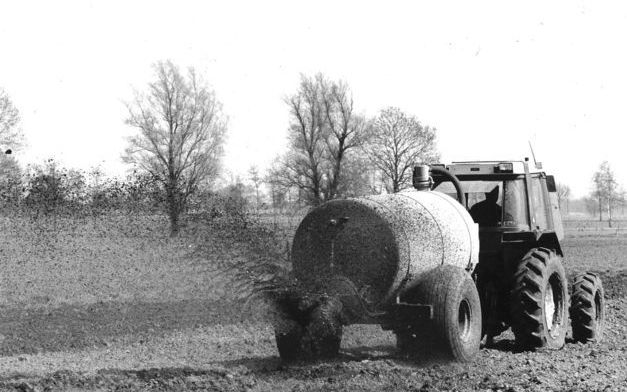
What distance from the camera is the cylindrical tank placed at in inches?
312

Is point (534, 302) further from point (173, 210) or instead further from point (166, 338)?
point (173, 210)

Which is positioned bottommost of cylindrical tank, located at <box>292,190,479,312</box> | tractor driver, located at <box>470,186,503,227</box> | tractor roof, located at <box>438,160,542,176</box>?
cylindrical tank, located at <box>292,190,479,312</box>

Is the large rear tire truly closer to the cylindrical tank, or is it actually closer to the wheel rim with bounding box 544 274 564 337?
the cylindrical tank

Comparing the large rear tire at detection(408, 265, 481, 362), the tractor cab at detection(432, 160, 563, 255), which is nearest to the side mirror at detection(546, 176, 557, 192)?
the tractor cab at detection(432, 160, 563, 255)

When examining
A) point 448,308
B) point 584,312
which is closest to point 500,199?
point 584,312

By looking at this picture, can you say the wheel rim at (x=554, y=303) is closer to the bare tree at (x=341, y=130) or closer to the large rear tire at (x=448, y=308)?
the large rear tire at (x=448, y=308)

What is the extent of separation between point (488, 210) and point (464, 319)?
232cm

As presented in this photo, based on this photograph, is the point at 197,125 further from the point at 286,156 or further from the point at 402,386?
the point at 402,386

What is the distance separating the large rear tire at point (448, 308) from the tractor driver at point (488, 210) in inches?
81.2

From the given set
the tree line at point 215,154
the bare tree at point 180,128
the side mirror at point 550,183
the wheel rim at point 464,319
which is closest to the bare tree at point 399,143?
the tree line at point 215,154

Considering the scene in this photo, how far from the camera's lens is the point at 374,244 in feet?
26.0

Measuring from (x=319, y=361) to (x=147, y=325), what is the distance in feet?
15.6

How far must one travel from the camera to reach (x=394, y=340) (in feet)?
35.9

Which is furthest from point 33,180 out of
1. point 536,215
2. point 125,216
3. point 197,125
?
point 197,125
